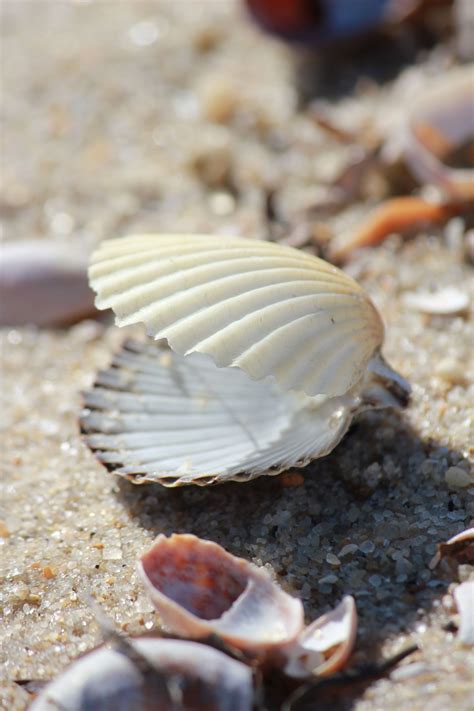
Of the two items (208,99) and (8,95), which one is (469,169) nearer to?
(208,99)

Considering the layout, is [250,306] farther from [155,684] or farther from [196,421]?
[155,684]

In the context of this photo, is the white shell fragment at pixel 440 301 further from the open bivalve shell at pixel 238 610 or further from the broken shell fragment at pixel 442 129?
the open bivalve shell at pixel 238 610

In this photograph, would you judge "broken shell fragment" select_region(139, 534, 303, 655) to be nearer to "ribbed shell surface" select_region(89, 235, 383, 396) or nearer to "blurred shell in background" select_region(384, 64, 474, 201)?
"ribbed shell surface" select_region(89, 235, 383, 396)

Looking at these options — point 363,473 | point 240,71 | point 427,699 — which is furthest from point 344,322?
point 240,71

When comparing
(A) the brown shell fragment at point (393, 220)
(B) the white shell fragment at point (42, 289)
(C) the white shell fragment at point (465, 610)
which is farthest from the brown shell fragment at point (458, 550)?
(B) the white shell fragment at point (42, 289)

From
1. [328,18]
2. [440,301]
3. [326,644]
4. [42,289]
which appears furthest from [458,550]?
[328,18]

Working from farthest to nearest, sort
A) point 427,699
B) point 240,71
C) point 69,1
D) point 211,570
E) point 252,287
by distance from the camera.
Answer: point 69,1, point 240,71, point 252,287, point 211,570, point 427,699
